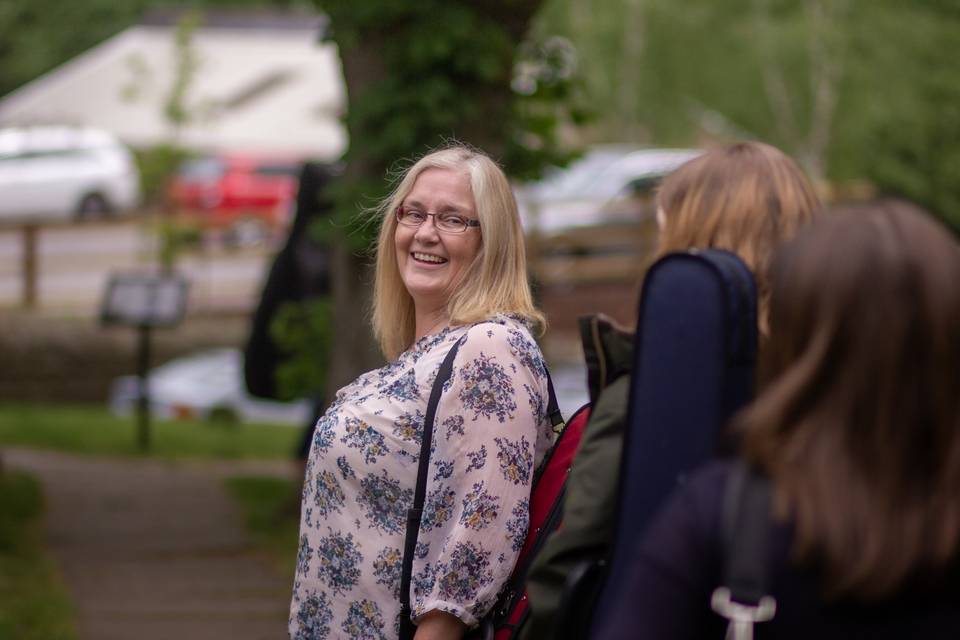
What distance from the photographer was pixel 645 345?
2.13 meters

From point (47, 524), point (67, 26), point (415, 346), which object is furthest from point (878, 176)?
point (67, 26)

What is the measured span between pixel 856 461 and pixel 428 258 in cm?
148

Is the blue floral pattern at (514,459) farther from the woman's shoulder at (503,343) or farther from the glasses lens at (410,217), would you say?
the glasses lens at (410,217)

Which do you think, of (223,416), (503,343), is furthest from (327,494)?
(223,416)

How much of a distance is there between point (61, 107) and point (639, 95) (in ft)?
47.4

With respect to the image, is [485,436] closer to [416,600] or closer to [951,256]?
[416,600]

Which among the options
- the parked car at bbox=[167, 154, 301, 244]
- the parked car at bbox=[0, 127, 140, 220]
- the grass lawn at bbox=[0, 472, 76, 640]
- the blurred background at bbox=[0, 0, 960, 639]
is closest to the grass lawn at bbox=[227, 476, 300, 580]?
the blurred background at bbox=[0, 0, 960, 639]

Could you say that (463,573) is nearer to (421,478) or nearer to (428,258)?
(421,478)

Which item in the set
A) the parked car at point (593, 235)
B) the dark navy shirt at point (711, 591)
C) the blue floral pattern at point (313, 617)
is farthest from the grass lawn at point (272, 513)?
the parked car at point (593, 235)

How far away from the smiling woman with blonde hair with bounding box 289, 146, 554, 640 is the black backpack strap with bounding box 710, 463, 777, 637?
3.53 feet

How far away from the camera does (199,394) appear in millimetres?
20312

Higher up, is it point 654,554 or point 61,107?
point 654,554

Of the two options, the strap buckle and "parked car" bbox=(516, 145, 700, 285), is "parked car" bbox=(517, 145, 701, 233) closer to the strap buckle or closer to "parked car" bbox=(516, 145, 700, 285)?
"parked car" bbox=(516, 145, 700, 285)

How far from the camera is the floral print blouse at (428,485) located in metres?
2.76
